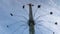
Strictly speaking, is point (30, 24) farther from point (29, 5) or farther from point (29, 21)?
point (29, 5)

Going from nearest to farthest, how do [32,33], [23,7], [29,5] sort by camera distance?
[32,33]
[29,5]
[23,7]

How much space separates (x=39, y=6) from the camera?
5100cm

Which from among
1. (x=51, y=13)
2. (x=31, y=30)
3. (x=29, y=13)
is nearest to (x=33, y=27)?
(x=31, y=30)

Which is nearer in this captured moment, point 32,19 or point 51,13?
point 32,19

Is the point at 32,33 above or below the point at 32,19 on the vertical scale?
below

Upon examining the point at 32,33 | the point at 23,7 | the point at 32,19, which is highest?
the point at 23,7

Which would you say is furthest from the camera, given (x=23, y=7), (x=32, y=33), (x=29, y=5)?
(x=23, y=7)

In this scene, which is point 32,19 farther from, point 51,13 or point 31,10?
point 51,13

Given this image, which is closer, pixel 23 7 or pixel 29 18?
pixel 29 18

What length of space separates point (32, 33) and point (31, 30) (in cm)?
76

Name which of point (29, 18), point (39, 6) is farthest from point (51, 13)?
point (29, 18)

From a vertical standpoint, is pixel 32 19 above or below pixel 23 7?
below

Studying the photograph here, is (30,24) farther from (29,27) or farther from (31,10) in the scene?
(31,10)

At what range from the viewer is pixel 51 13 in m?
51.8
